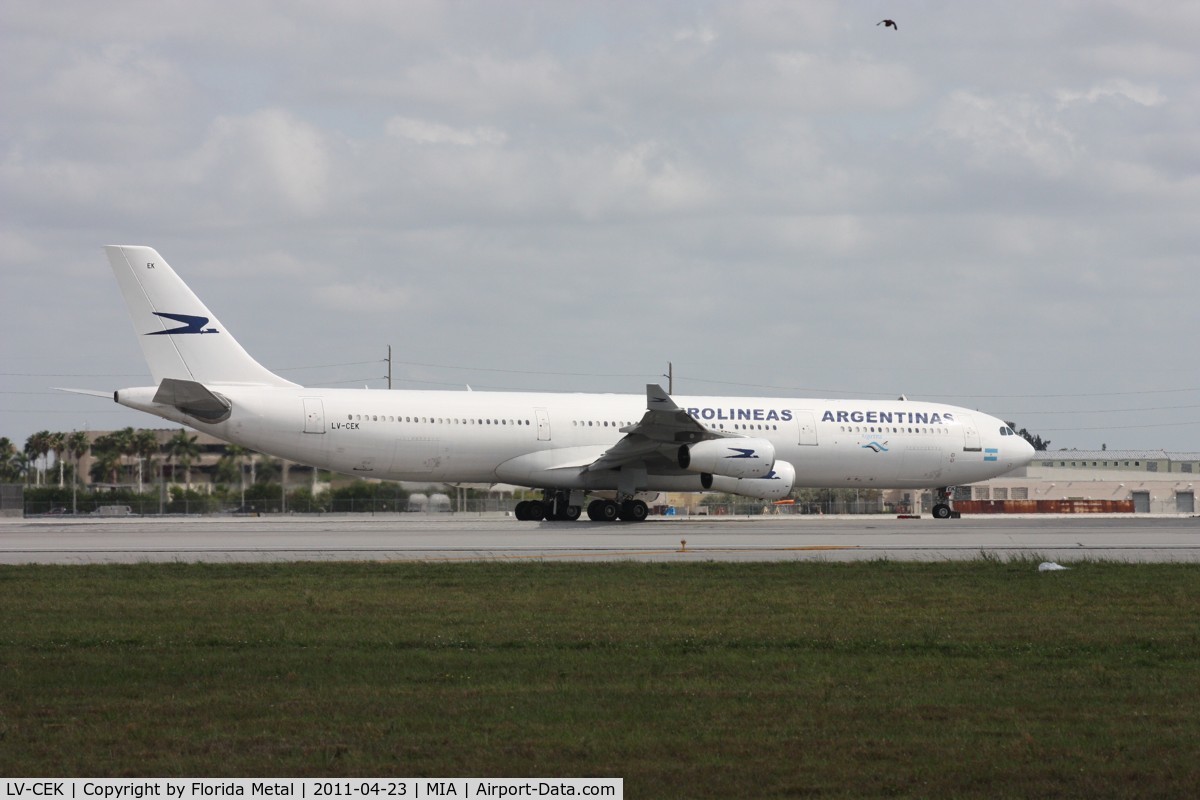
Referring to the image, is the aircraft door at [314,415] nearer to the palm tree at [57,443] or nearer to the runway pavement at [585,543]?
the runway pavement at [585,543]

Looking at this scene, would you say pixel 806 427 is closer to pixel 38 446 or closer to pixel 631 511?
pixel 631 511

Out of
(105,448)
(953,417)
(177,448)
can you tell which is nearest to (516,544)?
(953,417)

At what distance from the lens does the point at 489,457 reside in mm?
37375

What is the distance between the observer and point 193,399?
3362 centimetres

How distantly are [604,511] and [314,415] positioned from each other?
840 cm

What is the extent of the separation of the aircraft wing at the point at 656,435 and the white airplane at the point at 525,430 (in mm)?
42

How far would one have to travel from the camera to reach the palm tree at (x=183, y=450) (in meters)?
55.6

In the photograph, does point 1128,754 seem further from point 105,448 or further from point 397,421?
point 105,448

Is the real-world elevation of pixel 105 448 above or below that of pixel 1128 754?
above

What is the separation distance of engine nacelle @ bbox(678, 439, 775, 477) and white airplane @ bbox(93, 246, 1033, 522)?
1.5 inches

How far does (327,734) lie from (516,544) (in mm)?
18024

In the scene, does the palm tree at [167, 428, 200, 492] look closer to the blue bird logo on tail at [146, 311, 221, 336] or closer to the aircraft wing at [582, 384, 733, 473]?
the blue bird logo on tail at [146, 311, 221, 336]

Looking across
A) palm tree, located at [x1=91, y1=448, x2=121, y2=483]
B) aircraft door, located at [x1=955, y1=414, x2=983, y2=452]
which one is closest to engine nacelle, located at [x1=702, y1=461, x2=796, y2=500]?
aircraft door, located at [x1=955, y1=414, x2=983, y2=452]
